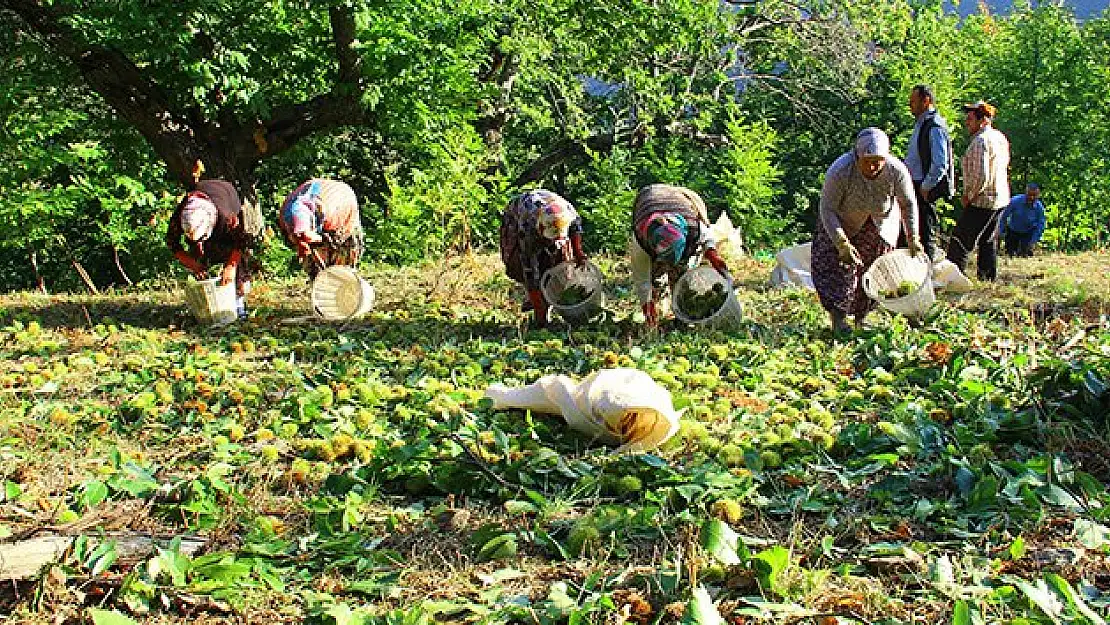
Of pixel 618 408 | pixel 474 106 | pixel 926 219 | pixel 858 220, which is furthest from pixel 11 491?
pixel 474 106

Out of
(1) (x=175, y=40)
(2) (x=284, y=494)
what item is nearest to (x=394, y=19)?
(1) (x=175, y=40)

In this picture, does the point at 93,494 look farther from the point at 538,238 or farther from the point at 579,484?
the point at 538,238

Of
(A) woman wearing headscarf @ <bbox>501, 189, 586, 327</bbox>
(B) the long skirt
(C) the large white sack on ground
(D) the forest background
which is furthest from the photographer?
(D) the forest background

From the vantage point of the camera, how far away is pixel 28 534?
9.96ft

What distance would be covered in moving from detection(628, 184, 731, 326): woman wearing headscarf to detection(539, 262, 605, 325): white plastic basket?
27cm

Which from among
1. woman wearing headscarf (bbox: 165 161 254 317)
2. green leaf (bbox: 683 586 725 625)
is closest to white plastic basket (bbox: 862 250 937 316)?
green leaf (bbox: 683 586 725 625)

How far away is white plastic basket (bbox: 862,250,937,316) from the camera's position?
18.8ft

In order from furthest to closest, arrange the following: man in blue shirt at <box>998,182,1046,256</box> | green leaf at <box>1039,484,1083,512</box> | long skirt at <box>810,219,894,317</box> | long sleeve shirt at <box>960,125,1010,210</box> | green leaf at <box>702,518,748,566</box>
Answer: man in blue shirt at <box>998,182,1046,256</box>, long sleeve shirt at <box>960,125,1010,210</box>, long skirt at <box>810,219,894,317</box>, green leaf at <box>1039,484,1083,512</box>, green leaf at <box>702,518,748,566</box>

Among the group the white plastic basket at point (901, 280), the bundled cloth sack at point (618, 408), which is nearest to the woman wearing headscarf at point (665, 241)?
the white plastic basket at point (901, 280)

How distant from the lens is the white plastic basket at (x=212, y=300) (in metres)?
7.21

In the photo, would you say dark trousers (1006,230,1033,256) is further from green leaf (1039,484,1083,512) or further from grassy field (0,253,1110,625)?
green leaf (1039,484,1083,512)

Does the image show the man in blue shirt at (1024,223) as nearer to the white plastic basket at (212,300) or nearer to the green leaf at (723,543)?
the white plastic basket at (212,300)

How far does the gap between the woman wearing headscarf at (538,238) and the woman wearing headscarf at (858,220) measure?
Result: 154 cm

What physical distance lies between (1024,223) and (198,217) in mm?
9752
